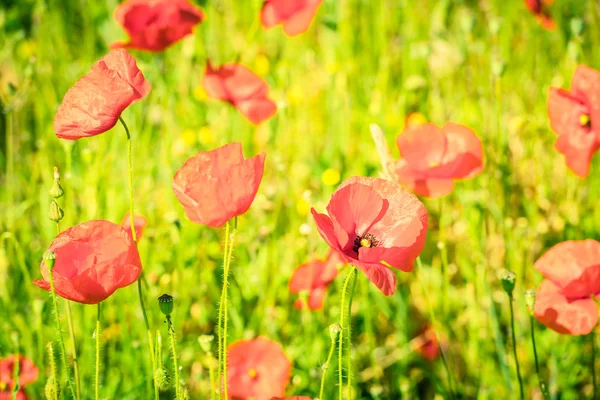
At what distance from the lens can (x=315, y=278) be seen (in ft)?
4.54

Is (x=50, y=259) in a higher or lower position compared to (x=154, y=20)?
lower

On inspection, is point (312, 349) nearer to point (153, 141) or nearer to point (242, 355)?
point (242, 355)

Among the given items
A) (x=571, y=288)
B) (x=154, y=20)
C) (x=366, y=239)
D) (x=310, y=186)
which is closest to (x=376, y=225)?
(x=366, y=239)

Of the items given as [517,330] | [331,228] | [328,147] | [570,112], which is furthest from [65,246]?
[328,147]

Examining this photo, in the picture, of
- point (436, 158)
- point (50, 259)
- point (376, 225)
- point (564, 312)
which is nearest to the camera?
point (50, 259)

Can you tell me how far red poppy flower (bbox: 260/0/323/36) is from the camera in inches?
67.7

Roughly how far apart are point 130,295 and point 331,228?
82cm

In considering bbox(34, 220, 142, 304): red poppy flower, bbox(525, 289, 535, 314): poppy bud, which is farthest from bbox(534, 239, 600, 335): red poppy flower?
bbox(34, 220, 142, 304): red poppy flower

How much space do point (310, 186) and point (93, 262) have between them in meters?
1.18

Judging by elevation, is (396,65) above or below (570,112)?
below

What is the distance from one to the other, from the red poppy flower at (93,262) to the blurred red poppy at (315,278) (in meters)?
0.53

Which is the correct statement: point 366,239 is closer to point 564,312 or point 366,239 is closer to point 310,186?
point 564,312

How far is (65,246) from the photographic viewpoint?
906mm

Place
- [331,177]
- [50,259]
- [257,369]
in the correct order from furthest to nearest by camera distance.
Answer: [331,177] → [257,369] → [50,259]
